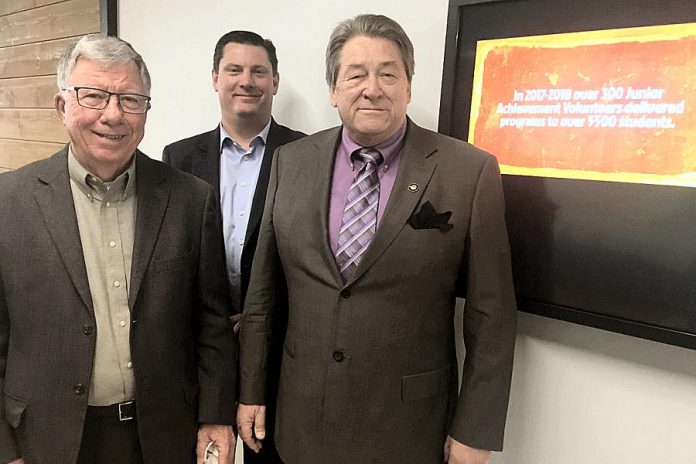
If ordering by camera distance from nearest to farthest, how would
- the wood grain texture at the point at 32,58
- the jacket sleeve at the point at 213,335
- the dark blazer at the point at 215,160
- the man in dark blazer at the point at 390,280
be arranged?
the man in dark blazer at the point at 390,280, the jacket sleeve at the point at 213,335, the dark blazer at the point at 215,160, the wood grain texture at the point at 32,58

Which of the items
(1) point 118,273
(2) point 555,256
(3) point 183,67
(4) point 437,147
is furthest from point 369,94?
(3) point 183,67

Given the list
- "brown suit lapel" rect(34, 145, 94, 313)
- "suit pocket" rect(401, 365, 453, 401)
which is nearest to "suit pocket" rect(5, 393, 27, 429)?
"brown suit lapel" rect(34, 145, 94, 313)

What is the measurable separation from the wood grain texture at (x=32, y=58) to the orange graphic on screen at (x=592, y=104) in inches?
113

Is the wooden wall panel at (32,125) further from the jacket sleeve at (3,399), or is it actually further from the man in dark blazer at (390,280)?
the man in dark blazer at (390,280)

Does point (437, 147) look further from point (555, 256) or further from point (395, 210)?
point (555, 256)

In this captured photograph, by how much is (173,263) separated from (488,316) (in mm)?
786

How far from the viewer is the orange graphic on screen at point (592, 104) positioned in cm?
120

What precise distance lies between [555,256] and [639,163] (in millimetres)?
297

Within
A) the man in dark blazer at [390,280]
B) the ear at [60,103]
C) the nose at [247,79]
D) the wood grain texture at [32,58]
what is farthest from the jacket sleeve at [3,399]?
the wood grain texture at [32,58]

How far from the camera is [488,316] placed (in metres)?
1.32

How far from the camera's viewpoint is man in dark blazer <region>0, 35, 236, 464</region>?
1263mm

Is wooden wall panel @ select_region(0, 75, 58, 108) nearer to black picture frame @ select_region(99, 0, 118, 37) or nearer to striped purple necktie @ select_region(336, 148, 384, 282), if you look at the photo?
black picture frame @ select_region(99, 0, 118, 37)

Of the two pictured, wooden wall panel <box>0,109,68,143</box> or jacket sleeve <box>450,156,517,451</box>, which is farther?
wooden wall panel <box>0,109,68,143</box>

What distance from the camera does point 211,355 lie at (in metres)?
1.49
